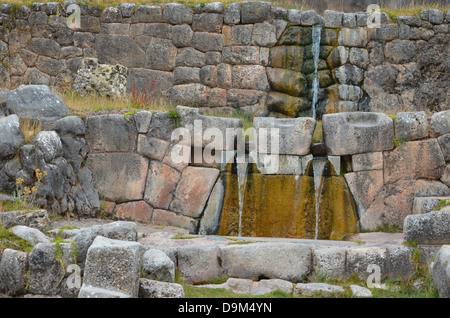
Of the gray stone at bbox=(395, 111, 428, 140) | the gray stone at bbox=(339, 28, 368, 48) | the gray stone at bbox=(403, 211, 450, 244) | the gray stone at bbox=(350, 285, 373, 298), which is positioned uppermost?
the gray stone at bbox=(339, 28, 368, 48)

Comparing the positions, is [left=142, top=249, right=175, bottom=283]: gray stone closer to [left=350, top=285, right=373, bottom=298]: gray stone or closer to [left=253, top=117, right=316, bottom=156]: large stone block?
A: [left=350, top=285, right=373, bottom=298]: gray stone

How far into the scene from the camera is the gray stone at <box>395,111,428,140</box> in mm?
8578

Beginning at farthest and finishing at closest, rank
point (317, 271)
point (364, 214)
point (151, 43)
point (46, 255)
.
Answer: point (151, 43)
point (364, 214)
point (317, 271)
point (46, 255)

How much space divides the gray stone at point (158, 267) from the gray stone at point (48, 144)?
263 cm

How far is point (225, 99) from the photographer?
11867 millimetres

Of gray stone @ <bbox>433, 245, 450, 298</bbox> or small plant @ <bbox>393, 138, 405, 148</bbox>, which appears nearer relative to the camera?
gray stone @ <bbox>433, 245, 450, 298</bbox>

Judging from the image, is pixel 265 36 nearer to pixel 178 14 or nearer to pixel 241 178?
pixel 178 14

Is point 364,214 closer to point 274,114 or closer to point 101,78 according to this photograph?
point 274,114

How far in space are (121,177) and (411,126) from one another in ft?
15.0

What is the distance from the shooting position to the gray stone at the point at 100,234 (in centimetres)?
591

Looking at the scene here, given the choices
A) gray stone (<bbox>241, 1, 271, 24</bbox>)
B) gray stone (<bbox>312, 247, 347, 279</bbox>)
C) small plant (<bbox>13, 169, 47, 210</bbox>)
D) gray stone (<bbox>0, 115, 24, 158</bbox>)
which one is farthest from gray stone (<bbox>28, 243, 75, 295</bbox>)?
gray stone (<bbox>241, 1, 271, 24</bbox>)

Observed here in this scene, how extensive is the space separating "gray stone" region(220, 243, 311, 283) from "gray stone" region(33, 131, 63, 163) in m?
3.16
